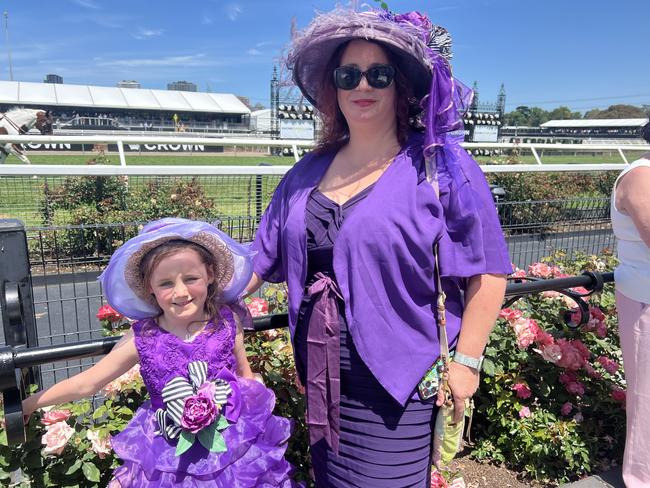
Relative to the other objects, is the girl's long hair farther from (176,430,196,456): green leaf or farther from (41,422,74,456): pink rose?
(41,422,74,456): pink rose

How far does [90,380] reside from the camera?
5.47ft

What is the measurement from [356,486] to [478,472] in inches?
56.2

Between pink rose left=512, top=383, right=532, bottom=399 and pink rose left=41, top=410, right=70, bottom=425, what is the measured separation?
86.9 inches

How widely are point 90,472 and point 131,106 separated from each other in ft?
222

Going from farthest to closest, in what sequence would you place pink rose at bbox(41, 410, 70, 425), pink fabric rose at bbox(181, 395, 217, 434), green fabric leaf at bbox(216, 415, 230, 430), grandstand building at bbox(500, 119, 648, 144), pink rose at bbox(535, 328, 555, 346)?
1. grandstand building at bbox(500, 119, 648, 144)
2. pink rose at bbox(535, 328, 555, 346)
3. pink rose at bbox(41, 410, 70, 425)
4. green fabric leaf at bbox(216, 415, 230, 430)
5. pink fabric rose at bbox(181, 395, 217, 434)

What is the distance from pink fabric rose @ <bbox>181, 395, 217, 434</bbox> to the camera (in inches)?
62.3

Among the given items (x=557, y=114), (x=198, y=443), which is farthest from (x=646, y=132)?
(x=557, y=114)

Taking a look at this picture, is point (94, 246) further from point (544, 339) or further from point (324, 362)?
point (544, 339)

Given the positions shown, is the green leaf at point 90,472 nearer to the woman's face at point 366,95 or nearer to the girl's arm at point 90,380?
the girl's arm at point 90,380

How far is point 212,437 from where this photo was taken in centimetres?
167

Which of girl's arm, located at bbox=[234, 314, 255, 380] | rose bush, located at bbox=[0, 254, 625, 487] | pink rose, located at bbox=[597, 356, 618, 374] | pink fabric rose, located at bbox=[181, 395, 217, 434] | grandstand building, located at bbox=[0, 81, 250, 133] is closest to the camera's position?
pink fabric rose, located at bbox=[181, 395, 217, 434]

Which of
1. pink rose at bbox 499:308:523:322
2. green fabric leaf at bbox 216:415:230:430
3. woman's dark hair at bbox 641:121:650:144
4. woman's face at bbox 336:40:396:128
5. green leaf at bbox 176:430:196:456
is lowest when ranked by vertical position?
pink rose at bbox 499:308:523:322

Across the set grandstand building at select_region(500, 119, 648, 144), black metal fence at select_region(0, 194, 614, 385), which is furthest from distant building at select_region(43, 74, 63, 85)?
black metal fence at select_region(0, 194, 614, 385)

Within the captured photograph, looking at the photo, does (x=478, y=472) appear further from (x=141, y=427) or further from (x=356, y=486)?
(x=141, y=427)
